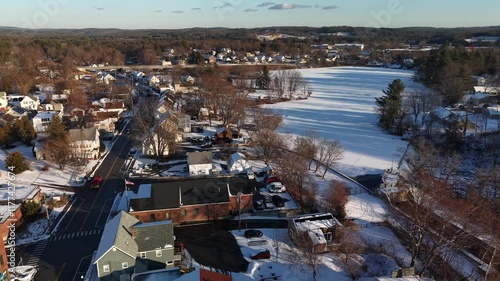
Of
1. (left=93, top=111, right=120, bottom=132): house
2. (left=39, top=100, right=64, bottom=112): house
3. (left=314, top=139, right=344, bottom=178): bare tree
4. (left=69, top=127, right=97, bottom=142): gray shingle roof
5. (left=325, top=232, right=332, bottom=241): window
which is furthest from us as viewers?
(left=39, top=100, right=64, bottom=112): house

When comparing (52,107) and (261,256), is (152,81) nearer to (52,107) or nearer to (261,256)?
(52,107)

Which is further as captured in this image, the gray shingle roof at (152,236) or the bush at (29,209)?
the bush at (29,209)

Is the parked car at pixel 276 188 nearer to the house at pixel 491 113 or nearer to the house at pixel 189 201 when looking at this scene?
the house at pixel 189 201

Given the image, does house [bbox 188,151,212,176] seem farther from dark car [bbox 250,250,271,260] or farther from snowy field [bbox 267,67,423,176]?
dark car [bbox 250,250,271,260]

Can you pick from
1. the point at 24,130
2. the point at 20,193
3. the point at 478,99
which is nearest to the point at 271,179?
the point at 20,193

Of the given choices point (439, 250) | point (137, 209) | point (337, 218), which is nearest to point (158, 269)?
point (137, 209)

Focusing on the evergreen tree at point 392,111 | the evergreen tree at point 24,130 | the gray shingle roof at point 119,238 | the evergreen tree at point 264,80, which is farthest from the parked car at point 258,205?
the evergreen tree at point 264,80

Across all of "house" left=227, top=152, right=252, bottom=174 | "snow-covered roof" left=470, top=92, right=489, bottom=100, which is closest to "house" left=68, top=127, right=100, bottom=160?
"house" left=227, top=152, right=252, bottom=174
